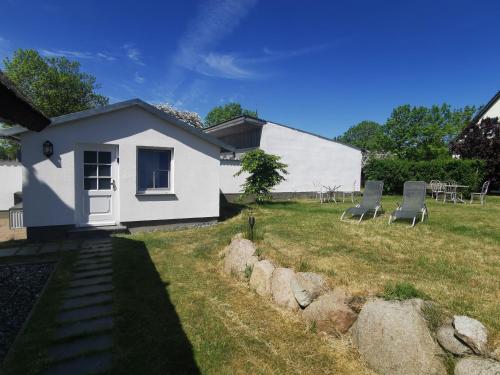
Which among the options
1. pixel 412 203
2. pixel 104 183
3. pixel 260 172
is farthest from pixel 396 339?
pixel 260 172

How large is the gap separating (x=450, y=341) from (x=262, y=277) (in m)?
2.67

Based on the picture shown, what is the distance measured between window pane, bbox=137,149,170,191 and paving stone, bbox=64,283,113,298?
4634mm

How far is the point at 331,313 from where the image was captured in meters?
Result: 3.52

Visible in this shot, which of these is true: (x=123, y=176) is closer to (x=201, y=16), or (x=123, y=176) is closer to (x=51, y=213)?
(x=51, y=213)

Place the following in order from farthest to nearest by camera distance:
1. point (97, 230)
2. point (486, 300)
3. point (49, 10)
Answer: point (49, 10) < point (97, 230) < point (486, 300)

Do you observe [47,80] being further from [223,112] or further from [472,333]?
[223,112]

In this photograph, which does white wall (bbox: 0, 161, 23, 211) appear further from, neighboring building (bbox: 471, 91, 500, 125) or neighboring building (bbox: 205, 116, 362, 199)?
neighboring building (bbox: 471, 91, 500, 125)

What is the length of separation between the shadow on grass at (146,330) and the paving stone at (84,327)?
122mm

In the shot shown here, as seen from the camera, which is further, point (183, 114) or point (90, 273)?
point (183, 114)

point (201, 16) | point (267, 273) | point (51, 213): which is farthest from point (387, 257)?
point (201, 16)

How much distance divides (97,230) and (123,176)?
1684 mm

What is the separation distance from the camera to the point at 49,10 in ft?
46.5

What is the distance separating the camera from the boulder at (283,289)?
163 inches

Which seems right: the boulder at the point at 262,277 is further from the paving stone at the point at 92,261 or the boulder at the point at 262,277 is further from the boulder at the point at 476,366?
the paving stone at the point at 92,261
